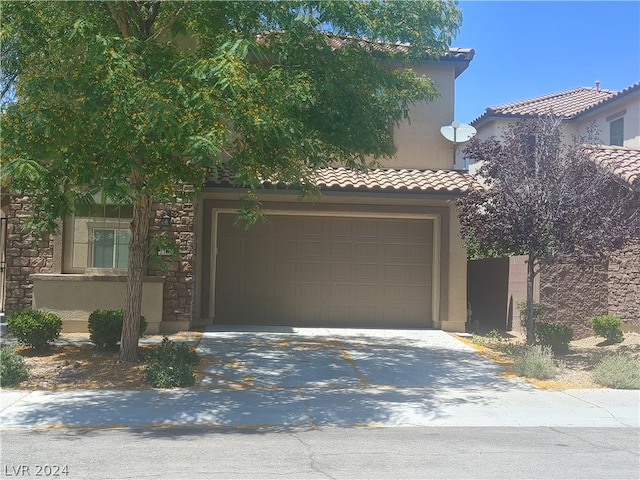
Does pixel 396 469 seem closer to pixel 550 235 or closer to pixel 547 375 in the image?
pixel 547 375

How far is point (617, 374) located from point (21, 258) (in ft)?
36.4

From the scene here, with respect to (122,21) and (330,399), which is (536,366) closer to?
(330,399)

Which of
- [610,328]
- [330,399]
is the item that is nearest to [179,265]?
[330,399]

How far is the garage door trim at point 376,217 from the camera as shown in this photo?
583 inches

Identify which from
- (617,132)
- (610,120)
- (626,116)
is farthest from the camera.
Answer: (610,120)

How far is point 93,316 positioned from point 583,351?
9245 millimetres

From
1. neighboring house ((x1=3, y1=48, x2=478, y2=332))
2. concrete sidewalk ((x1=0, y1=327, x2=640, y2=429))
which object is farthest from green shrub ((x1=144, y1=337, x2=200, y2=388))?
neighboring house ((x1=3, y1=48, x2=478, y2=332))

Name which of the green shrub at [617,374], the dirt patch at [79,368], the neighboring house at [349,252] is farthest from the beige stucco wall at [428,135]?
the dirt patch at [79,368]

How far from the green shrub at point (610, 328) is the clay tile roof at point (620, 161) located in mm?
2729

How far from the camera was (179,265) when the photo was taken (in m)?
13.4

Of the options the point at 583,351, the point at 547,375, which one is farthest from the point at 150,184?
the point at 583,351

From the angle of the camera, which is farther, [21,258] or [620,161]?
[620,161]

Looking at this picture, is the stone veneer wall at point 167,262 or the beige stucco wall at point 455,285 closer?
the stone veneer wall at point 167,262

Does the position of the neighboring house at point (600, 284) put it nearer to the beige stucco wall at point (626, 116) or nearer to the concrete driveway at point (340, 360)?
the concrete driveway at point (340, 360)
